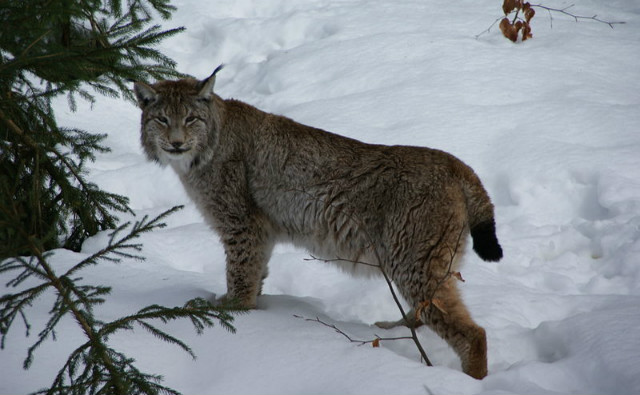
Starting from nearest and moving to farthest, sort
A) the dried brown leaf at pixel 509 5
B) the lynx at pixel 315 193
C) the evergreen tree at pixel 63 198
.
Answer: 1. the evergreen tree at pixel 63 198
2. the lynx at pixel 315 193
3. the dried brown leaf at pixel 509 5

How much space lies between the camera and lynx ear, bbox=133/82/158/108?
4.34 meters

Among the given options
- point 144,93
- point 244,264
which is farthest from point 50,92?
point 244,264

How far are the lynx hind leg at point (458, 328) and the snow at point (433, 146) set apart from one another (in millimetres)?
141

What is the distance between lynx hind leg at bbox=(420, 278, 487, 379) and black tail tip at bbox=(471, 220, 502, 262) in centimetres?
26

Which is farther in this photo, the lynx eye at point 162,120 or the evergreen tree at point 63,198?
the lynx eye at point 162,120

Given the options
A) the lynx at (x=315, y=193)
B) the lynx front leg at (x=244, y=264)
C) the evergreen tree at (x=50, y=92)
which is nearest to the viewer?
the evergreen tree at (x=50, y=92)

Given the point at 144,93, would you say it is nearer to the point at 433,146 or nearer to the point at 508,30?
the point at 433,146

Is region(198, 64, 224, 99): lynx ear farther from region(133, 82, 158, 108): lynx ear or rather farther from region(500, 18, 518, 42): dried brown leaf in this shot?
region(500, 18, 518, 42): dried brown leaf

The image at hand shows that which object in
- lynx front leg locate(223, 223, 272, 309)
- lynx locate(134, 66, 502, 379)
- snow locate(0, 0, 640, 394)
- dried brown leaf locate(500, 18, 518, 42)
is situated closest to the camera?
snow locate(0, 0, 640, 394)

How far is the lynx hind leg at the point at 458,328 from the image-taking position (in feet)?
11.4

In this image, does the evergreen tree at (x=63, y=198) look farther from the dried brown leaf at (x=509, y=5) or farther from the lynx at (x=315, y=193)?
the dried brown leaf at (x=509, y=5)

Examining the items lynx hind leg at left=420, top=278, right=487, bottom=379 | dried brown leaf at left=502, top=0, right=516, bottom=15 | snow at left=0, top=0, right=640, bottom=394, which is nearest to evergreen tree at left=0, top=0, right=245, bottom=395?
snow at left=0, top=0, right=640, bottom=394

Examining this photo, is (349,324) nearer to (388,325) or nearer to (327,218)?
(388,325)

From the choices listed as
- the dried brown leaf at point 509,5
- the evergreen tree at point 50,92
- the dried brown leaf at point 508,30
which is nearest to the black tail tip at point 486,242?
the evergreen tree at point 50,92
